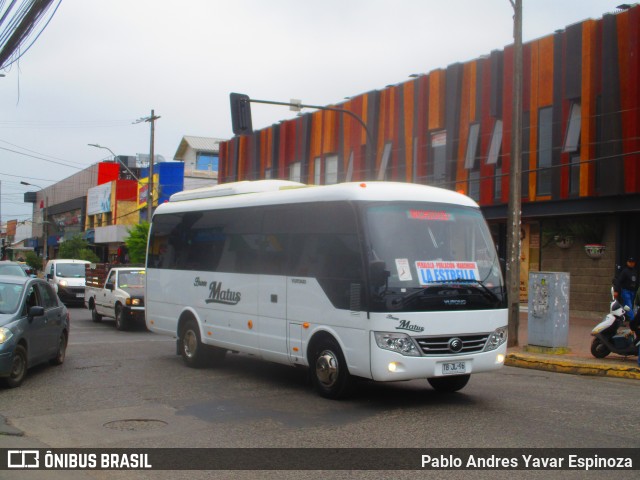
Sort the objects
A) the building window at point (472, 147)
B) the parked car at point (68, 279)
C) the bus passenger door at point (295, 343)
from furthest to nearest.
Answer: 1. the parked car at point (68, 279)
2. the building window at point (472, 147)
3. the bus passenger door at point (295, 343)

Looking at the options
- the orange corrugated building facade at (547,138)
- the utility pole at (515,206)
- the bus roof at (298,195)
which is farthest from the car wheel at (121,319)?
the utility pole at (515,206)

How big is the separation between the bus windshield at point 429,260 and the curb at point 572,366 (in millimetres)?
4054

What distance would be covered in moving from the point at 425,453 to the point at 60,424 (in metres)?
4.22

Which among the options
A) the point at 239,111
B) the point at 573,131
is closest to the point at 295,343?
the point at 239,111

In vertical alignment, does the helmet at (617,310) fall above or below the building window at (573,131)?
below

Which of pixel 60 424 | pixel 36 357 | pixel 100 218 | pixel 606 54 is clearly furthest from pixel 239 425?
pixel 100 218

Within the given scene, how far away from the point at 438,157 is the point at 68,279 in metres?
15.9

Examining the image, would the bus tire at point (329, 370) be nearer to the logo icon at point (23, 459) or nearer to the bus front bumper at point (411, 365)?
the bus front bumper at point (411, 365)

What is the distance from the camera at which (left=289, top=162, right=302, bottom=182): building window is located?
121 feet

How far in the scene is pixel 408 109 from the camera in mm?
29766

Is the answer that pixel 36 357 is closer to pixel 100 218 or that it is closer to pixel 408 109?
pixel 408 109

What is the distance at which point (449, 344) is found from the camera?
9016 millimetres

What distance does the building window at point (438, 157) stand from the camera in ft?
92.0

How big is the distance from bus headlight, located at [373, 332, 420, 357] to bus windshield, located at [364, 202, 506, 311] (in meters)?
0.33
